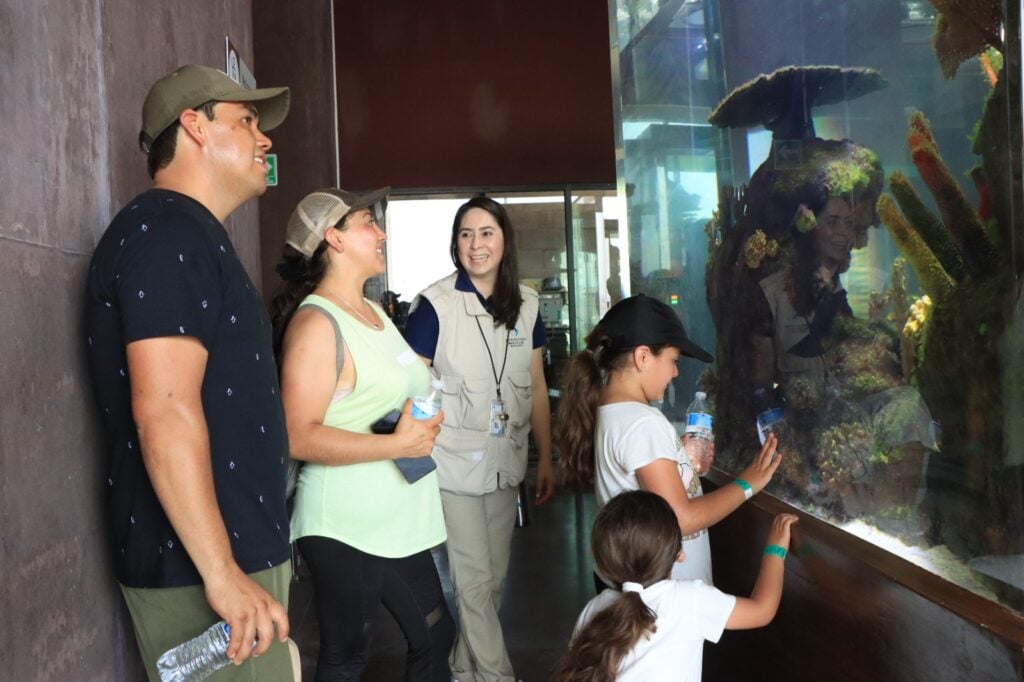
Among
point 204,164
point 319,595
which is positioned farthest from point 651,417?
point 204,164

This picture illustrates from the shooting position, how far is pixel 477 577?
133 inches

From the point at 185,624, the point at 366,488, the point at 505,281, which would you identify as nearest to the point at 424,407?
the point at 366,488

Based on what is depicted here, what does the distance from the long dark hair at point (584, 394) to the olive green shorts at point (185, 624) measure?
1.20 metres

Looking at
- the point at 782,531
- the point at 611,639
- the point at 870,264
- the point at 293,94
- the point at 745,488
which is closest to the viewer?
the point at 611,639

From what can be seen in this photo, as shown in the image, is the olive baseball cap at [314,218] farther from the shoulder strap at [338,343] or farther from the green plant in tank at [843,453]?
the green plant in tank at [843,453]

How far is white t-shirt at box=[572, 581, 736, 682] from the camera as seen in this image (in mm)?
2031

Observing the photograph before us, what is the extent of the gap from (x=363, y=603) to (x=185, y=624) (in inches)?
31.2

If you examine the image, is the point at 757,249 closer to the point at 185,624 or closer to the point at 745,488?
the point at 745,488

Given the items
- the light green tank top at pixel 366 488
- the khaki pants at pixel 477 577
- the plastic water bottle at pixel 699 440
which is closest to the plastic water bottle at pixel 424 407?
the light green tank top at pixel 366 488

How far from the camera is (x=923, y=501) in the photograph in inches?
77.3

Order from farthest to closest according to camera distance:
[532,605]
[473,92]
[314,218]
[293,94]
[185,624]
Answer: [473,92] → [293,94] → [532,605] → [314,218] → [185,624]

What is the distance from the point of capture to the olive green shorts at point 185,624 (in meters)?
1.67

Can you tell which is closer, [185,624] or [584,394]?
[185,624]

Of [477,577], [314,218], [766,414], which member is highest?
[314,218]
